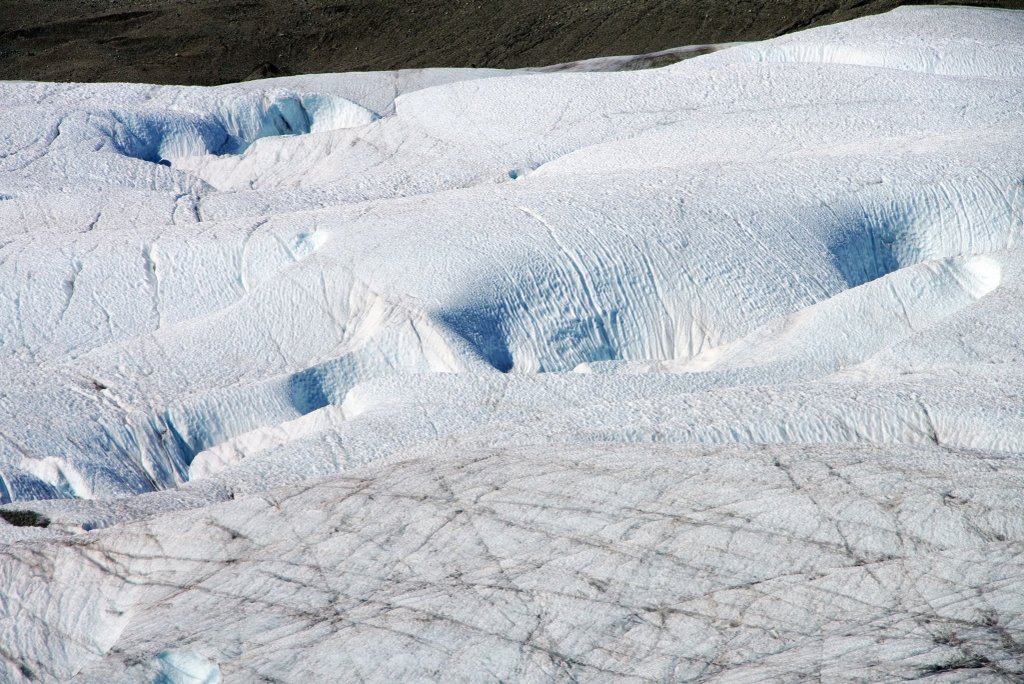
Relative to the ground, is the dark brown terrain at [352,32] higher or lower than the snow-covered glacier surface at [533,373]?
higher

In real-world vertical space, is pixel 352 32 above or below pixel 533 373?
above

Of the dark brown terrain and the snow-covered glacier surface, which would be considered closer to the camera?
the snow-covered glacier surface

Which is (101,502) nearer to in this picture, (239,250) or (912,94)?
(239,250)

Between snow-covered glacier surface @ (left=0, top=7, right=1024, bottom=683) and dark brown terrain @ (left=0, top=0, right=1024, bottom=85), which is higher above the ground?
dark brown terrain @ (left=0, top=0, right=1024, bottom=85)

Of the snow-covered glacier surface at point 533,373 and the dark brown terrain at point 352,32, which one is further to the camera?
the dark brown terrain at point 352,32

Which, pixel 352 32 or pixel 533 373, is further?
pixel 352 32
